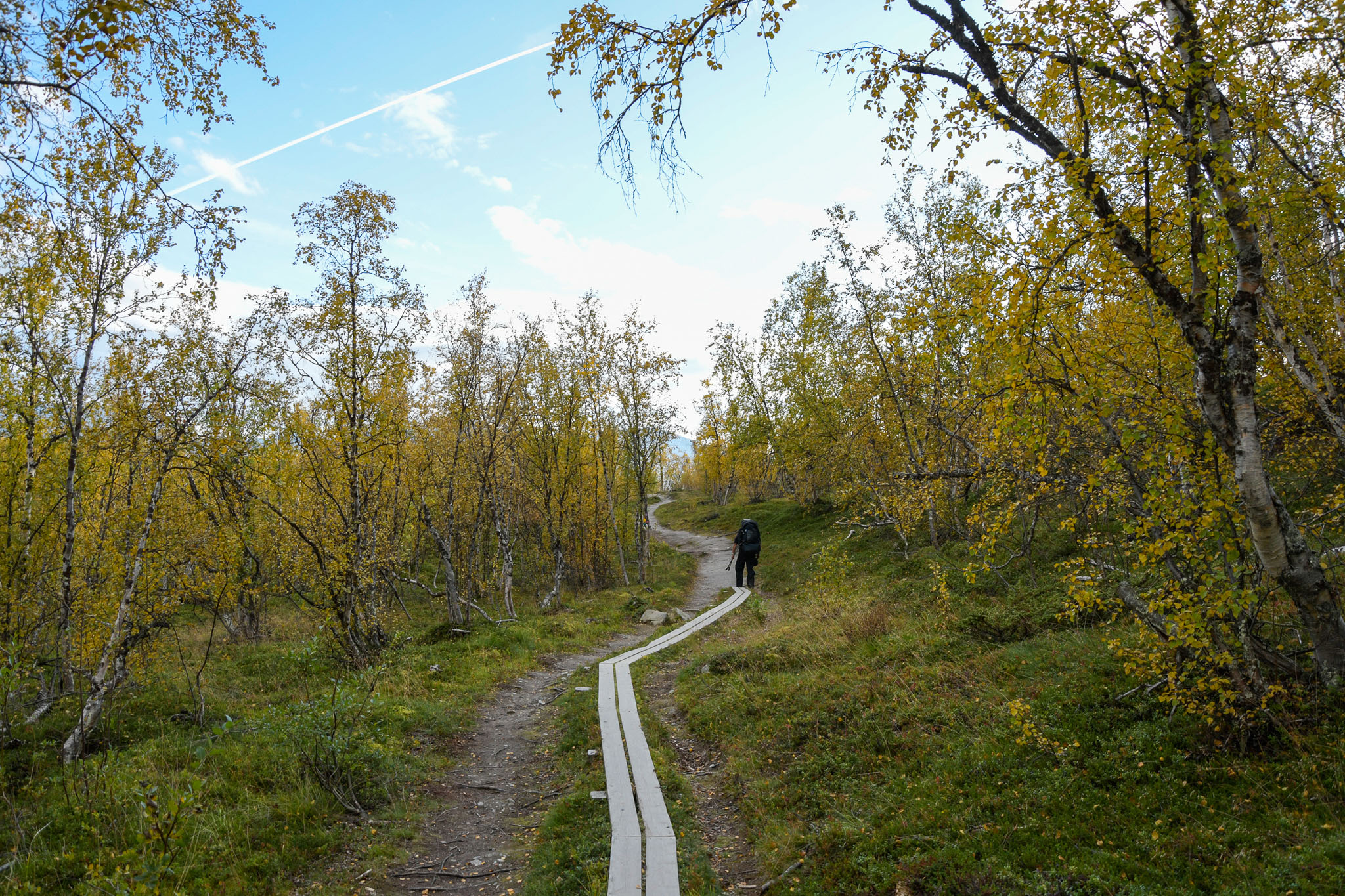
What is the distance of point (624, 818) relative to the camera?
227 inches

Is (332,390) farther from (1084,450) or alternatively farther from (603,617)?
(1084,450)

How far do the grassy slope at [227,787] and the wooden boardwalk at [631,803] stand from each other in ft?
7.22

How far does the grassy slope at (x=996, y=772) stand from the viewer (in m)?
3.89

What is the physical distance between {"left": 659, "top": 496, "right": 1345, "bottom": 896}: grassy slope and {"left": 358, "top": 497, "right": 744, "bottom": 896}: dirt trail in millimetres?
528

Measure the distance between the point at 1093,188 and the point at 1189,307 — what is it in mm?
1146

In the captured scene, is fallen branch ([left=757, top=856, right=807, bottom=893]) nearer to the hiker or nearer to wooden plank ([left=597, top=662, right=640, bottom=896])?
wooden plank ([left=597, top=662, right=640, bottom=896])

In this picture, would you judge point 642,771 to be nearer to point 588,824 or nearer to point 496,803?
point 588,824

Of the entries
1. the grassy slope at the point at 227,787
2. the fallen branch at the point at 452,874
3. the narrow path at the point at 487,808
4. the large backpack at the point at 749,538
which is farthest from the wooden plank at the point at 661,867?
the large backpack at the point at 749,538

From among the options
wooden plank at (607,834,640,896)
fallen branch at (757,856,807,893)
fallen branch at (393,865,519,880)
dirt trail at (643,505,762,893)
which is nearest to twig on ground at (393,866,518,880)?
fallen branch at (393,865,519,880)

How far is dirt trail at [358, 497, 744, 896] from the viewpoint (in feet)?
18.3

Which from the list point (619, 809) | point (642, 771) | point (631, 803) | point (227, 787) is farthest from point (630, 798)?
point (227, 787)

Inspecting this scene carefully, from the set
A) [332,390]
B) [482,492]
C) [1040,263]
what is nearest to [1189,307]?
[1040,263]

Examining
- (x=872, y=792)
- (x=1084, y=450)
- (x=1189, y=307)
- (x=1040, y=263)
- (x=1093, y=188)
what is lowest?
(x=872, y=792)

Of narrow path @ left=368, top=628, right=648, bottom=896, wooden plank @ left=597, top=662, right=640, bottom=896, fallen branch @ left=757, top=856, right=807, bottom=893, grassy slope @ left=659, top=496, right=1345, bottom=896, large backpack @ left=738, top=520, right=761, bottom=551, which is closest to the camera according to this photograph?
grassy slope @ left=659, top=496, right=1345, bottom=896
